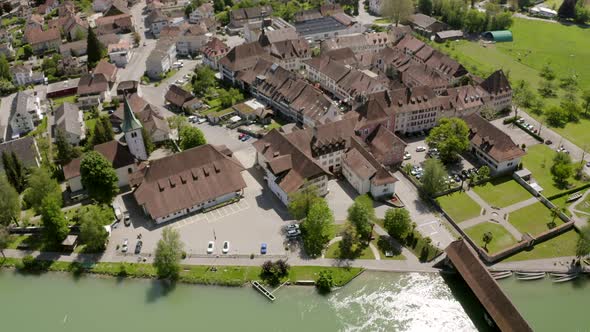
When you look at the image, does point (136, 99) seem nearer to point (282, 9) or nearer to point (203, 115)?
point (203, 115)

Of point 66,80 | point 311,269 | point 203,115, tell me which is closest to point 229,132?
point 203,115

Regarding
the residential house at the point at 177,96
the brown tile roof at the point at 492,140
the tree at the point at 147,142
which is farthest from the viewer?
the residential house at the point at 177,96

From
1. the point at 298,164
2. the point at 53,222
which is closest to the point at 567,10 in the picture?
the point at 298,164

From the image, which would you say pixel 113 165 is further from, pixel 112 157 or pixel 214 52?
pixel 214 52

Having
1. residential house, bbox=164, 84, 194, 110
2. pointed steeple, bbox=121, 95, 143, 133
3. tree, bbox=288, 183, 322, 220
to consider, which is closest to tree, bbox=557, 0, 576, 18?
residential house, bbox=164, 84, 194, 110

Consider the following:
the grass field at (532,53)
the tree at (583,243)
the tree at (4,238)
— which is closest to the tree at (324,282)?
the tree at (583,243)

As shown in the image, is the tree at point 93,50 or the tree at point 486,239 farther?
the tree at point 93,50

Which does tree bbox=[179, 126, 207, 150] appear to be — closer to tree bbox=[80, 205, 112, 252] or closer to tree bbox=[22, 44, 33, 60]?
tree bbox=[80, 205, 112, 252]

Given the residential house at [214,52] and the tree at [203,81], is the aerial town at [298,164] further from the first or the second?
the residential house at [214,52]
